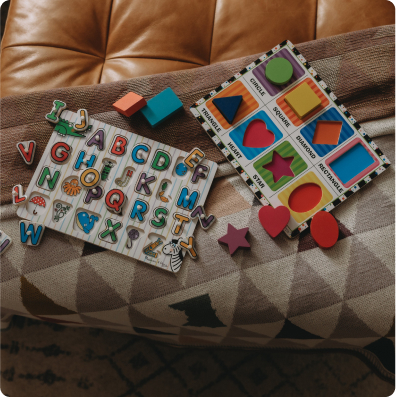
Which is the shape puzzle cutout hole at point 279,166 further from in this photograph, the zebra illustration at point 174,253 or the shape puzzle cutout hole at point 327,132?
the zebra illustration at point 174,253

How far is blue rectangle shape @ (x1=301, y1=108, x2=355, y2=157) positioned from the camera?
2.33 feet

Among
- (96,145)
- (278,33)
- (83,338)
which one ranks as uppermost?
(278,33)

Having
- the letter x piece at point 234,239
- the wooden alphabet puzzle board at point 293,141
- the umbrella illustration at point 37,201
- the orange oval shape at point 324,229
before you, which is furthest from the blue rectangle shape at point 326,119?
the umbrella illustration at point 37,201

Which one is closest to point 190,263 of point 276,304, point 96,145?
point 276,304

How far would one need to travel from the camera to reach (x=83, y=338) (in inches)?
41.0

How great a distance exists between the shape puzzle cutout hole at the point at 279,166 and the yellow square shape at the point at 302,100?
0.33 feet

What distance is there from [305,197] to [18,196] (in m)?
0.62

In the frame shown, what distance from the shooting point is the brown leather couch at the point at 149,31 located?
2.62ft

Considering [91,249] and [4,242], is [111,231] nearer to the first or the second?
[91,249]

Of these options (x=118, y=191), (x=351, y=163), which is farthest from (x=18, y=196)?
(x=351, y=163)

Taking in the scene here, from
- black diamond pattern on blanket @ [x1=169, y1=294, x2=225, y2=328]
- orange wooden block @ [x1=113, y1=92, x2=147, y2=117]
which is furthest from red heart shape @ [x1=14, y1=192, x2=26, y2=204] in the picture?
black diamond pattern on blanket @ [x1=169, y1=294, x2=225, y2=328]

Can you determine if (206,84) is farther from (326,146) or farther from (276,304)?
(276,304)

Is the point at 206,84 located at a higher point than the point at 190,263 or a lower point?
higher

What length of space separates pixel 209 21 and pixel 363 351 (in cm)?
90
